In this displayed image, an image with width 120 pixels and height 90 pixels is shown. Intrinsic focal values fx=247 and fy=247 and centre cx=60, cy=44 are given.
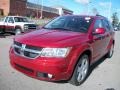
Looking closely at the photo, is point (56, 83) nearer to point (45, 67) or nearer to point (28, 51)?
point (45, 67)

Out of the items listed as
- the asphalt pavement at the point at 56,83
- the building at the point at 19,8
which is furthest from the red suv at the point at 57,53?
the building at the point at 19,8

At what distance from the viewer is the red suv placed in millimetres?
5145

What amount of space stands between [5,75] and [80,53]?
2106mm

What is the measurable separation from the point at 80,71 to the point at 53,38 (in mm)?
1084

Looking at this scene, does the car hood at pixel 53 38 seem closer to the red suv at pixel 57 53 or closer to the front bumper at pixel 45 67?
the red suv at pixel 57 53

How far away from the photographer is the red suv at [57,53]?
514 cm

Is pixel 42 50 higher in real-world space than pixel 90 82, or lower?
higher

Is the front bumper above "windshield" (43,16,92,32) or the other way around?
the other way around

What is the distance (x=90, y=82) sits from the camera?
627cm

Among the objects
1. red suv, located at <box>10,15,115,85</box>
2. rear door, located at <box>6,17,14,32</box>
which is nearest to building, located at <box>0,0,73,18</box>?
rear door, located at <box>6,17,14,32</box>

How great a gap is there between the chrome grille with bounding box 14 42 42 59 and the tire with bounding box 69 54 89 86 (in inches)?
39.2

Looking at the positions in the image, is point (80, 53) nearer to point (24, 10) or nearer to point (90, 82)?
point (90, 82)

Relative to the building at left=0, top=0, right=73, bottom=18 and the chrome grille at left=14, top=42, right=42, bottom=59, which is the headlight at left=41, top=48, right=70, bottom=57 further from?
the building at left=0, top=0, right=73, bottom=18

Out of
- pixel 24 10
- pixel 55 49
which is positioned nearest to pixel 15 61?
pixel 55 49
